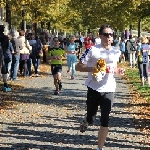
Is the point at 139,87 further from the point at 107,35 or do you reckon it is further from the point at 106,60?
the point at 107,35

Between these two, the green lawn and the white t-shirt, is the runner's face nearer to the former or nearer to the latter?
the white t-shirt

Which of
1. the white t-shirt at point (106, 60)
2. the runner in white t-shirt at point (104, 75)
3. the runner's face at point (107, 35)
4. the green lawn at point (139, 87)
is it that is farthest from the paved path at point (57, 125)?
the runner's face at point (107, 35)

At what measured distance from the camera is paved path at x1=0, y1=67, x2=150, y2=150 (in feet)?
24.6

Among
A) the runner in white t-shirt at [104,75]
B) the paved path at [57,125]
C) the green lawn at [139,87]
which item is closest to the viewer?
the runner in white t-shirt at [104,75]

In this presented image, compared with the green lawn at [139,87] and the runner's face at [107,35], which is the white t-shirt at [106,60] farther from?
the green lawn at [139,87]

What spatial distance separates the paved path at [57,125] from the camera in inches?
295

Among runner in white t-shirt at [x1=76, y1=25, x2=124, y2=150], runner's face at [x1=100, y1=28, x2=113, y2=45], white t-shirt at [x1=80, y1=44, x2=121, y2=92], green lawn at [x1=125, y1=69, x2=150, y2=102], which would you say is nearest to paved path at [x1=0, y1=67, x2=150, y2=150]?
green lawn at [x1=125, y1=69, x2=150, y2=102]

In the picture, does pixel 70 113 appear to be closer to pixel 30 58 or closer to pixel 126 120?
pixel 126 120

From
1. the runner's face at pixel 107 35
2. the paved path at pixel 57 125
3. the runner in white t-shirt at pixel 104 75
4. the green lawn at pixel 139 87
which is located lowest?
the green lawn at pixel 139 87

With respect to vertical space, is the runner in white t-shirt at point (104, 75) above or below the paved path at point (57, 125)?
above

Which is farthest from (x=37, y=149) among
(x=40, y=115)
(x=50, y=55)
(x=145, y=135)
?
(x=50, y=55)

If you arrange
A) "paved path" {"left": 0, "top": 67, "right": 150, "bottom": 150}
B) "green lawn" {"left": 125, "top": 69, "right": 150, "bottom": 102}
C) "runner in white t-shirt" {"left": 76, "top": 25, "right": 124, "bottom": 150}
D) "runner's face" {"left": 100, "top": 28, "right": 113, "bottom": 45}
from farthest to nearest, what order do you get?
1. "green lawn" {"left": 125, "top": 69, "right": 150, "bottom": 102}
2. "paved path" {"left": 0, "top": 67, "right": 150, "bottom": 150}
3. "runner in white t-shirt" {"left": 76, "top": 25, "right": 124, "bottom": 150}
4. "runner's face" {"left": 100, "top": 28, "right": 113, "bottom": 45}

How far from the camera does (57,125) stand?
Answer: 9188 millimetres

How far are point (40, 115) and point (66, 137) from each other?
2386 millimetres
